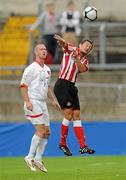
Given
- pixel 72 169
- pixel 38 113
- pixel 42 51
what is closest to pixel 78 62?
pixel 42 51

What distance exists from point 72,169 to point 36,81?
2.26 m

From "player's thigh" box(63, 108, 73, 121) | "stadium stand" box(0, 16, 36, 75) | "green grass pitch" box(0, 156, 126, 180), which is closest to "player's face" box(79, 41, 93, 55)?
"player's thigh" box(63, 108, 73, 121)

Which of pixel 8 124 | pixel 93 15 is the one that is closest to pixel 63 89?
pixel 93 15

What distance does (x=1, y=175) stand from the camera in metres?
17.9

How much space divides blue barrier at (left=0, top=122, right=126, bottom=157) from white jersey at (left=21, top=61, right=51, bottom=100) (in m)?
6.64

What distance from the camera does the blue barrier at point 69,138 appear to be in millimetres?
24594

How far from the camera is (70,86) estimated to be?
1898 cm

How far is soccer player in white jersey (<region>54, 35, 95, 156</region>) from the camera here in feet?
61.1

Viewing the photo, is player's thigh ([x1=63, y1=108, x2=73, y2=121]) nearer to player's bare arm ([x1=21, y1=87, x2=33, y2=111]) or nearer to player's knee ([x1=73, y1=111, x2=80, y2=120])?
player's knee ([x1=73, y1=111, x2=80, y2=120])

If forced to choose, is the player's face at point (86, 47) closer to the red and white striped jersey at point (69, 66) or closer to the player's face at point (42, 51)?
the red and white striped jersey at point (69, 66)

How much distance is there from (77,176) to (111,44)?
43.4ft

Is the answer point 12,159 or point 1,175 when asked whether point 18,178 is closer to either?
point 1,175

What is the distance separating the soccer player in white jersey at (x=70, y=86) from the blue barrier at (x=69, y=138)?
5561mm

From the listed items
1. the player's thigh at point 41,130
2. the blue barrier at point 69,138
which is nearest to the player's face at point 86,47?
the player's thigh at point 41,130
